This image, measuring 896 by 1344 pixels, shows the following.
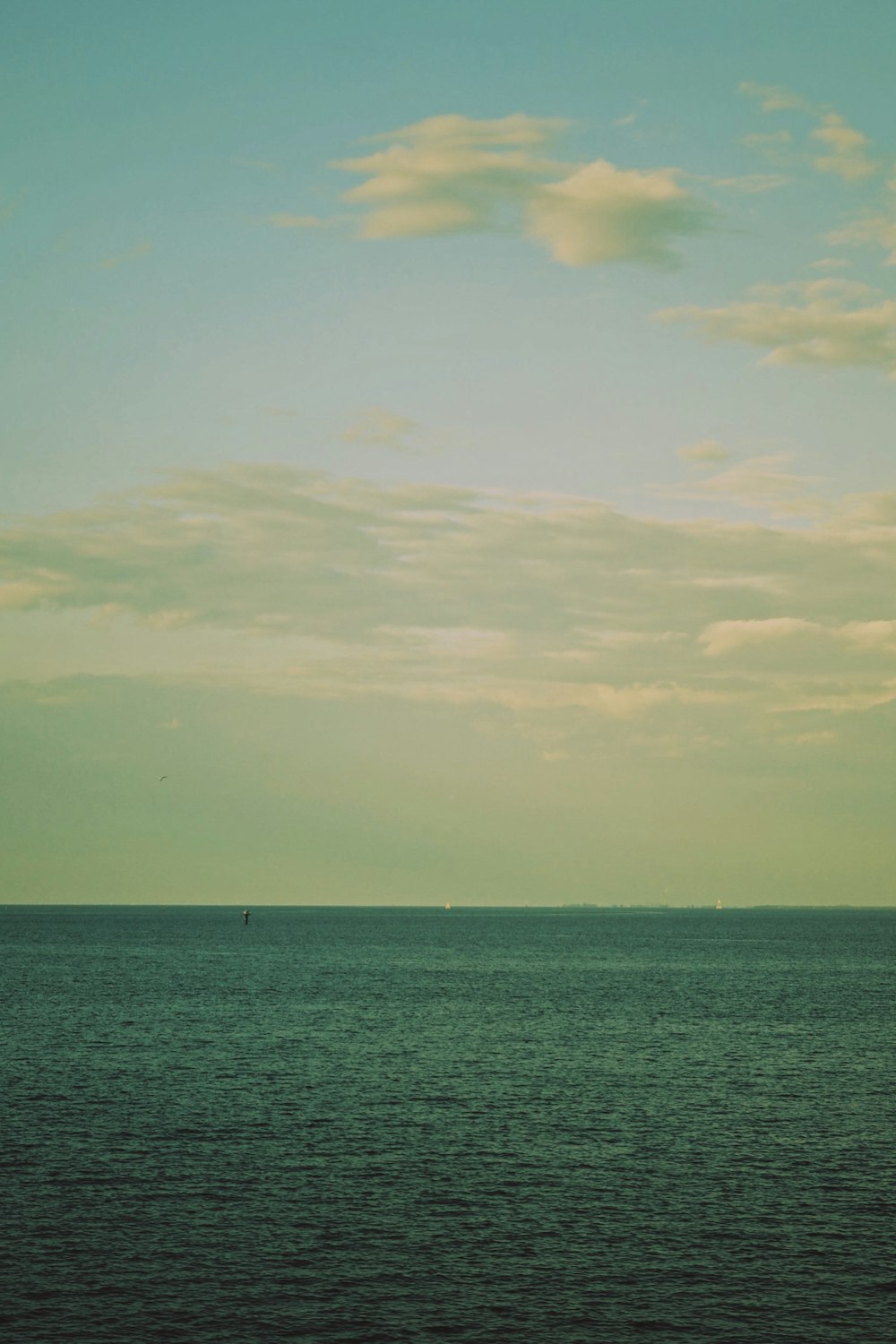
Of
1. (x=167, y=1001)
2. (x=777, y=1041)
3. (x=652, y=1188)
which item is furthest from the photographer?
(x=167, y=1001)

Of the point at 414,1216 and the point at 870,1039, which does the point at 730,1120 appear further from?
the point at 870,1039

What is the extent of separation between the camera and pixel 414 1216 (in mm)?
44094

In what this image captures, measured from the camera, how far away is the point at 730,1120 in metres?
61.3

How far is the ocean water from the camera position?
116 ft

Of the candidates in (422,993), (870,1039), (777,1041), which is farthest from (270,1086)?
(422,993)

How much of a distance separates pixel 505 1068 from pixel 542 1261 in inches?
1469

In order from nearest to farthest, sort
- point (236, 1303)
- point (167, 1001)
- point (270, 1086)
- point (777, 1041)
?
1. point (236, 1303)
2. point (270, 1086)
3. point (777, 1041)
4. point (167, 1001)

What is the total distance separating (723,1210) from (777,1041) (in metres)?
50.3

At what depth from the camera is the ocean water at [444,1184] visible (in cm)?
3541

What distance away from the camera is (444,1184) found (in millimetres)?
48344

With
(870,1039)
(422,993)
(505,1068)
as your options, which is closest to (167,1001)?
(422,993)

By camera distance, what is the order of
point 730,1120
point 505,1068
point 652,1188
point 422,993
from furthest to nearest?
point 422,993 → point 505,1068 → point 730,1120 → point 652,1188

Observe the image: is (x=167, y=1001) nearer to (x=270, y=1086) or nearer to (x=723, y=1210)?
(x=270, y=1086)

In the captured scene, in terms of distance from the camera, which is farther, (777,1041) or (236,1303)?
(777,1041)
